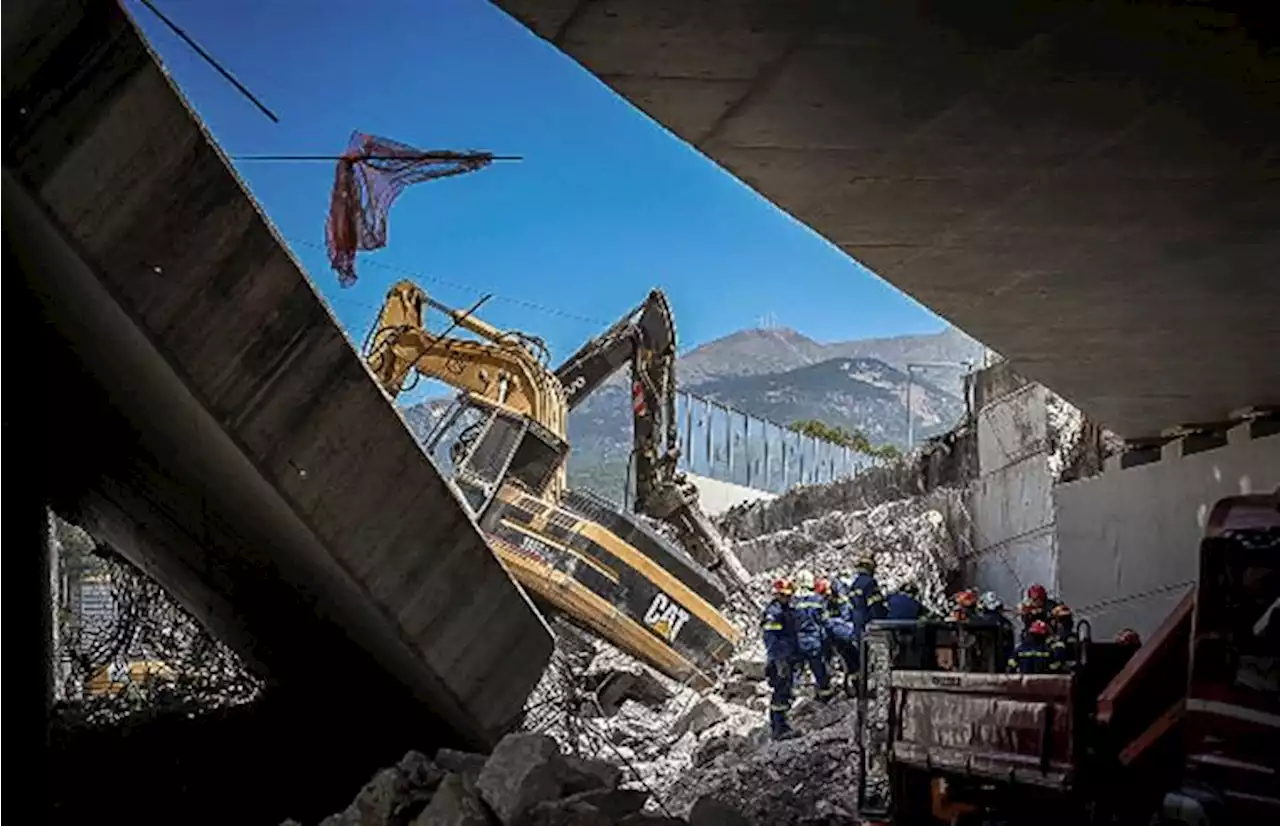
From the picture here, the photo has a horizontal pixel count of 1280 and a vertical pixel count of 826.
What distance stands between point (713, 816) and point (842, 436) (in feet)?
130

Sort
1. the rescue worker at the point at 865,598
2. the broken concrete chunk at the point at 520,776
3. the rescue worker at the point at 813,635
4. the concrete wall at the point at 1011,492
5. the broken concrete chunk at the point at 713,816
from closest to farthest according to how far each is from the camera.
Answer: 1. the broken concrete chunk at the point at 520,776
2. the broken concrete chunk at the point at 713,816
3. the rescue worker at the point at 865,598
4. the rescue worker at the point at 813,635
5. the concrete wall at the point at 1011,492

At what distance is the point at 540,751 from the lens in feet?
21.9

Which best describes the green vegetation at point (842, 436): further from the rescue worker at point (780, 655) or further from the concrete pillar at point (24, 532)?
A: the concrete pillar at point (24, 532)

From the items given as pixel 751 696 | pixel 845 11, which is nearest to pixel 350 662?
pixel 845 11

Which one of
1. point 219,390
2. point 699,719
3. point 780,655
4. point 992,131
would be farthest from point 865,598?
point 219,390

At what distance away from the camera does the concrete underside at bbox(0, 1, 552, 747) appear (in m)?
5.36

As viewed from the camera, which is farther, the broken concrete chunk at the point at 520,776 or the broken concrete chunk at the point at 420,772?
the broken concrete chunk at the point at 420,772

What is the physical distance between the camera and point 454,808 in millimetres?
6336

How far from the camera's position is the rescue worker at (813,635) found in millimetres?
14758

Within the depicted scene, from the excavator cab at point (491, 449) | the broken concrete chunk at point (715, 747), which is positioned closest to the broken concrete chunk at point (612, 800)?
the broken concrete chunk at point (715, 747)

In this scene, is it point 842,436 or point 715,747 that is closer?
point 715,747

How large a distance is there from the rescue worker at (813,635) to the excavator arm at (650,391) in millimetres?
6128

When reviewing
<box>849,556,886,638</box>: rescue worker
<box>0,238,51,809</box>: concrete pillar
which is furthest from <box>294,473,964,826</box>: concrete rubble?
<box>0,238,51,809</box>: concrete pillar

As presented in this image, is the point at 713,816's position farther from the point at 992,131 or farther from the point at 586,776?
the point at 992,131
